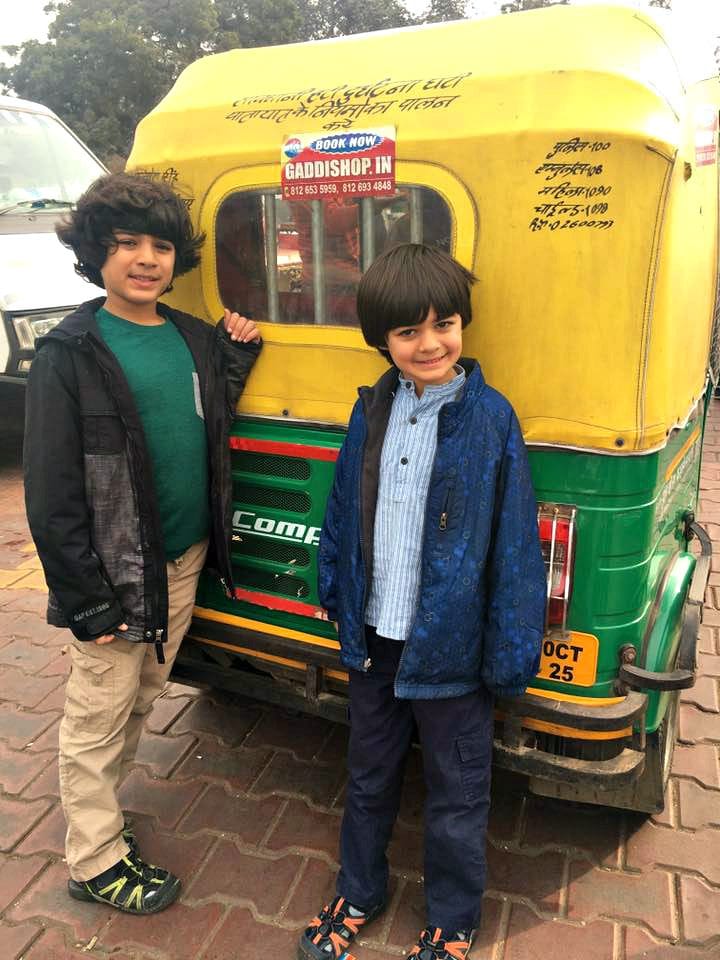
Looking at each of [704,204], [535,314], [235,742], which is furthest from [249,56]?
[235,742]

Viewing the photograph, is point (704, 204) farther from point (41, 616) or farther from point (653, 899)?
point (41, 616)

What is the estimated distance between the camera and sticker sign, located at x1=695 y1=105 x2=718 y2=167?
2225 mm

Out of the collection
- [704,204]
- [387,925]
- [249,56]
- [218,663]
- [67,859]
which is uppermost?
[249,56]

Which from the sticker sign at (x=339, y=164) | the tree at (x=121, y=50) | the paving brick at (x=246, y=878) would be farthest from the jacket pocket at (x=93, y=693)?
the tree at (x=121, y=50)

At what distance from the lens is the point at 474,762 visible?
1.98 meters

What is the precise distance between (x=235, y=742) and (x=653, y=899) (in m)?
1.53

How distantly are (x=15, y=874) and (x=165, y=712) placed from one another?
34.7 inches

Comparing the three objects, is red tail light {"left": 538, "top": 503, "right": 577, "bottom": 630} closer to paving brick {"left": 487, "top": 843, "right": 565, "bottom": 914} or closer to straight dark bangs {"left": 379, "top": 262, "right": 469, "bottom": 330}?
straight dark bangs {"left": 379, "top": 262, "right": 469, "bottom": 330}

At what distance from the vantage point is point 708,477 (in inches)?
239

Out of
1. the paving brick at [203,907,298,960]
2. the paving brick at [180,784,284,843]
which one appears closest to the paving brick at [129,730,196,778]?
the paving brick at [180,784,284,843]

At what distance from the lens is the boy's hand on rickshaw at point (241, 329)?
88.7 inches

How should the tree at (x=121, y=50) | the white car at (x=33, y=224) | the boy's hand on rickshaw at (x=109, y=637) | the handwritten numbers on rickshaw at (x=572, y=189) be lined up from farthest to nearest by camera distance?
the tree at (x=121, y=50) < the white car at (x=33, y=224) < the boy's hand on rickshaw at (x=109, y=637) < the handwritten numbers on rickshaw at (x=572, y=189)

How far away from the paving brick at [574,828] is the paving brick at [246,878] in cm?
75

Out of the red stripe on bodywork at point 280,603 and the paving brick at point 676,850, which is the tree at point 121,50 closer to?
the red stripe on bodywork at point 280,603
